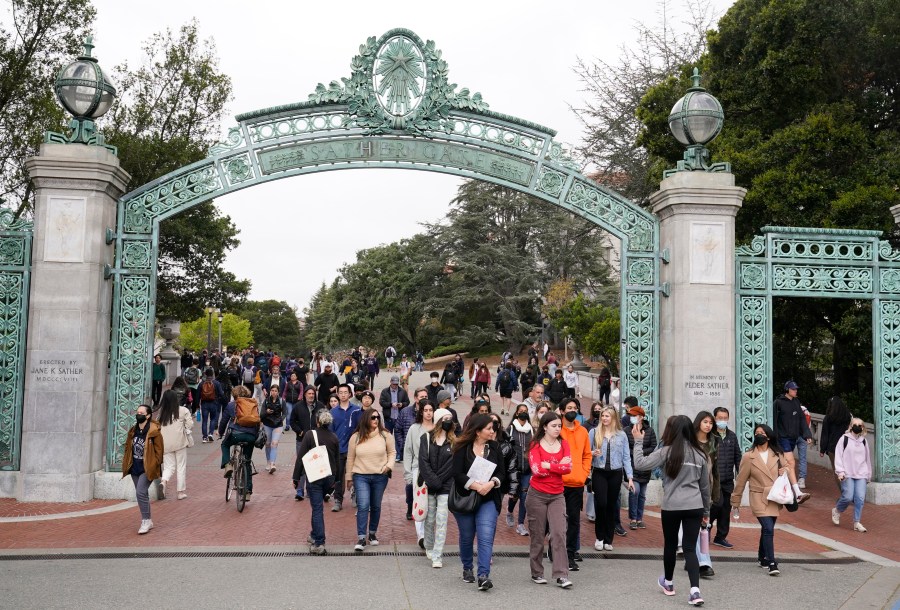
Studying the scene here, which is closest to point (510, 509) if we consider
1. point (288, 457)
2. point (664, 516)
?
point (664, 516)

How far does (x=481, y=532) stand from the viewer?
7125mm

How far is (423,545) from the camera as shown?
8.63 meters

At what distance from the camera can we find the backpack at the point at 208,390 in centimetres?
1694

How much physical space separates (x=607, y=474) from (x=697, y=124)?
5.56 meters

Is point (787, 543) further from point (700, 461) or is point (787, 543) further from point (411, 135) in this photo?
point (411, 135)

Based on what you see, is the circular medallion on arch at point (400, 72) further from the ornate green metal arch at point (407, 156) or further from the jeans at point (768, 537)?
the jeans at point (768, 537)

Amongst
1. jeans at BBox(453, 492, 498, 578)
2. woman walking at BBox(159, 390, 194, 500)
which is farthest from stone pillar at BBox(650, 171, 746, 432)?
woman walking at BBox(159, 390, 194, 500)

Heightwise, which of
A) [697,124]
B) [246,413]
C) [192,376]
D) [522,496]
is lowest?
[522,496]

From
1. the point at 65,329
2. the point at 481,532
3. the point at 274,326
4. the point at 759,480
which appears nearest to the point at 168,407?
the point at 65,329

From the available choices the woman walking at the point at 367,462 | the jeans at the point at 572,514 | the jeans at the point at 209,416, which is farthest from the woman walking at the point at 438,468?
the jeans at the point at 209,416

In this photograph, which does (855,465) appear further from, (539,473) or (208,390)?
(208,390)

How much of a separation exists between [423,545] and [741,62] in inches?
537

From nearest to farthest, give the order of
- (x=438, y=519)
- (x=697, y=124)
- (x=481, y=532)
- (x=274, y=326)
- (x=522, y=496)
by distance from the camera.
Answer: (x=481, y=532) → (x=438, y=519) → (x=522, y=496) → (x=697, y=124) → (x=274, y=326)

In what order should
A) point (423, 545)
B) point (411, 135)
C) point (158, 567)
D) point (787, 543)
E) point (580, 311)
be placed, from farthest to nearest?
point (580, 311) → point (411, 135) → point (787, 543) → point (423, 545) → point (158, 567)
